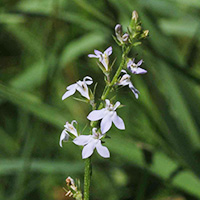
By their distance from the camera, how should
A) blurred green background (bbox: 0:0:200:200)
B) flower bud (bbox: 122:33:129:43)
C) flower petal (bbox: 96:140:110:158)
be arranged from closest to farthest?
flower petal (bbox: 96:140:110:158)
flower bud (bbox: 122:33:129:43)
blurred green background (bbox: 0:0:200:200)

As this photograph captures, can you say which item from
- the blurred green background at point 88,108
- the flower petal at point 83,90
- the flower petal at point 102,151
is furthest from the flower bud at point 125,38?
the blurred green background at point 88,108

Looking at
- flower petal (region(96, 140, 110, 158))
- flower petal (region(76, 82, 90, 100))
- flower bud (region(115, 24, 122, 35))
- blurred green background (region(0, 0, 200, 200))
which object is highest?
blurred green background (region(0, 0, 200, 200))

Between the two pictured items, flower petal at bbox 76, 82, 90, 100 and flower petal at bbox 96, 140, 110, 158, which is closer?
flower petal at bbox 96, 140, 110, 158

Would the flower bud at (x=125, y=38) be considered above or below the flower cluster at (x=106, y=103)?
above

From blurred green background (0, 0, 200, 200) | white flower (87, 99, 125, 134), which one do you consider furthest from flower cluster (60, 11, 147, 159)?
blurred green background (0, 0, 200, 200)

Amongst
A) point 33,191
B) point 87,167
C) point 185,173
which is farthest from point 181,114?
point 87,167

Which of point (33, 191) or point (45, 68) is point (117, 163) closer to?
point (33, 191)

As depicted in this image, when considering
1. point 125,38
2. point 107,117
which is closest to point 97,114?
point 107,117

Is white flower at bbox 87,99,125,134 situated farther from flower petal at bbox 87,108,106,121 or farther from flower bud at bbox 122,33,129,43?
flower bud at bbox 122,33,129,43

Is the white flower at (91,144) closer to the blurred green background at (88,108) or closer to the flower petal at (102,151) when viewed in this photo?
the flower petal at (102,151)
